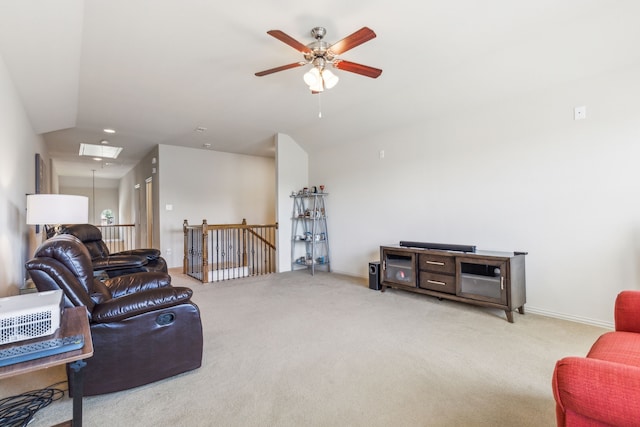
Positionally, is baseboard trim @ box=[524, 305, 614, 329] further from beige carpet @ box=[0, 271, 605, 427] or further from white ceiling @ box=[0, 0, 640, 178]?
white ceiling @ box=[0, 0, 640, 178]

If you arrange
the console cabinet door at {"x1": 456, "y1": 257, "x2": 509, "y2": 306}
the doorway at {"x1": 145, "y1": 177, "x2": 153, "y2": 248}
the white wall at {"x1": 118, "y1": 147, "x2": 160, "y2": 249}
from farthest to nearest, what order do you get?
the doorway at {"x1": 145, "y1": 177, "x2": 153, "y2": 248} → the white wall at {"x1": 118, "y1": 147, "x2": 160, "y2": 249} → the console cabinet door at {"x1": 456, "y1": 257, "x2": 509, "y2": 306}

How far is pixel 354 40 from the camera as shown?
2248 millimetres

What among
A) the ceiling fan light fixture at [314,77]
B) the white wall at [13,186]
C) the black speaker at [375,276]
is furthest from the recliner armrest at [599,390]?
the white wall at [13,186]

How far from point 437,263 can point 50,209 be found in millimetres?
4013

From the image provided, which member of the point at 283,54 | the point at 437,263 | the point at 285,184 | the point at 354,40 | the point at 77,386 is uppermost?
the point at 283,54

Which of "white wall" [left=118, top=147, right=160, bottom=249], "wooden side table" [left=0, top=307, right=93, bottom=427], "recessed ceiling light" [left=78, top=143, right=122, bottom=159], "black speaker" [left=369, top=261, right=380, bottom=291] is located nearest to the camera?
"wooden side table" [left=0, top=307, right=93, bottom=427]

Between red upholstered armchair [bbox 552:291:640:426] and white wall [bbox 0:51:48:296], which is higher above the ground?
white wall [bbox 0:51:48:296]

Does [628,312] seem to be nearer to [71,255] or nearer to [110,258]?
[71,255]

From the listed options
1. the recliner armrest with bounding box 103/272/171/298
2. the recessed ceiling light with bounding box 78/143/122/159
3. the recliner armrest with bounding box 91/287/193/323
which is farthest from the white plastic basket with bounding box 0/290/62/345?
the recessed ceiling light with bounding box 78/143/122/159

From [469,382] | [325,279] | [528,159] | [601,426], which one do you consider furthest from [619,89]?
[325,279]

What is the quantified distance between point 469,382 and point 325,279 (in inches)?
129

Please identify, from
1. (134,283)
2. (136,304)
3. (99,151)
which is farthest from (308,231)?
(99,151)

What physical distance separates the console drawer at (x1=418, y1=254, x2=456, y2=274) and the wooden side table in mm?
3374

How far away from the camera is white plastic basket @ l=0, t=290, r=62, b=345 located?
47.0 inches
